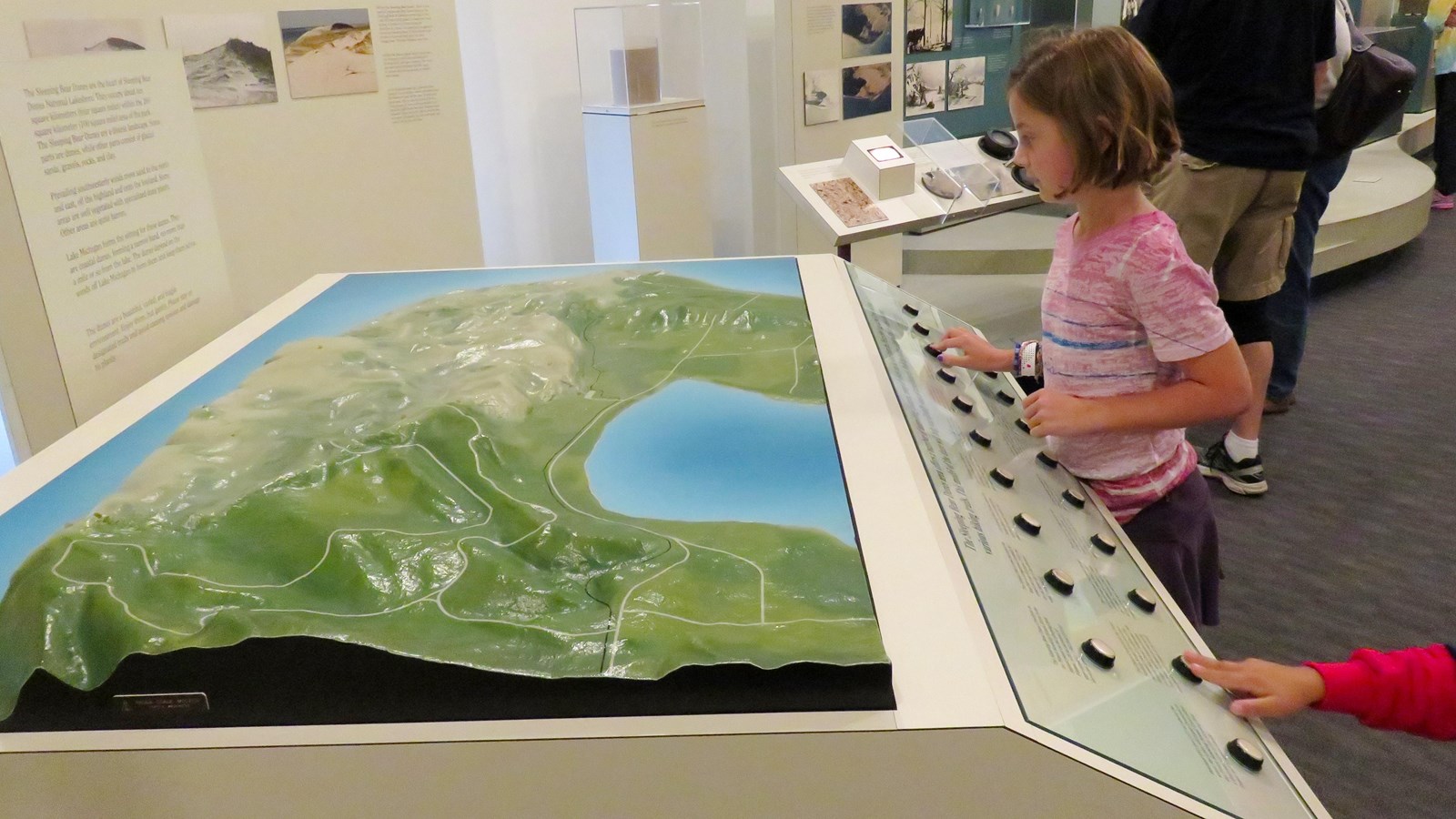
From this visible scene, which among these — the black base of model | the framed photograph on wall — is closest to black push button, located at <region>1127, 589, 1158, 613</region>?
the black base of model

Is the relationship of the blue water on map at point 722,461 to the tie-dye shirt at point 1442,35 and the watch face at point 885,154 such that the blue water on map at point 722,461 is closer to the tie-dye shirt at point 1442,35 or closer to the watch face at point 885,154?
the watch face at point 885,154

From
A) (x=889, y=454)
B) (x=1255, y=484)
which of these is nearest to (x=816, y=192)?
(x=1255, y=484)

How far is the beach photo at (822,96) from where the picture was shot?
576cm

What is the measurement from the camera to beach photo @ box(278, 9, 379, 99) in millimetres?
3629

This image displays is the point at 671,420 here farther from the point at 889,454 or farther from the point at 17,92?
the point at 17,92

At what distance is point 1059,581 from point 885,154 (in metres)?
2.80

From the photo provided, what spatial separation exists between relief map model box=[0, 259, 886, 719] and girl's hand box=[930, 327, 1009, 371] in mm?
339

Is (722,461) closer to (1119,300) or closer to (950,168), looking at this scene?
(1119,300)

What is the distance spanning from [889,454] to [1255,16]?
8.12ft

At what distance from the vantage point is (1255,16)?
10.2 ft

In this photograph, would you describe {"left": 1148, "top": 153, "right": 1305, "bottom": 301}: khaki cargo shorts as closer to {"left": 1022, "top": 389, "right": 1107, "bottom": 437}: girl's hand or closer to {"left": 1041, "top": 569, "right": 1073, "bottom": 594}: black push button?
{"left": 1022, "top": 389, "right": 1107, "bottom": 437}: girl's hand

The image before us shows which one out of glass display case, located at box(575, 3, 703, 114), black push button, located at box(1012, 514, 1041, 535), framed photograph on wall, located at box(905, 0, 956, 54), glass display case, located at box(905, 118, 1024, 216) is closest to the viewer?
black push button, located at box(1012, 514, 1041, 535)

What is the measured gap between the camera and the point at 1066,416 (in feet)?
5.40

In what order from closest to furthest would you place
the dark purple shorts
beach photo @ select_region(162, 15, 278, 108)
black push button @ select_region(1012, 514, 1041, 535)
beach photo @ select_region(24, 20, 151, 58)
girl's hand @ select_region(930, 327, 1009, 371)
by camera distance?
black push button @ select_region(1012, 514, 1041, 535) < the dark purple shorts < girl's hand @ select_region(930, 327, 1009, 371) < beach photo @ select_region(24, 20, 151, 58) < beach photo @ select_region(162, 15, 278, 108)
